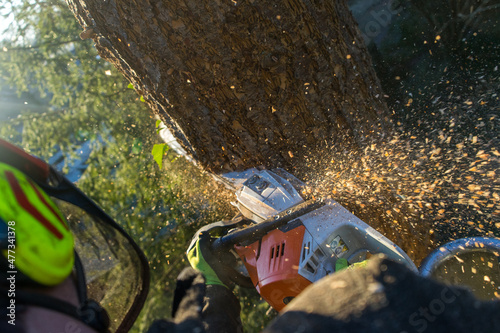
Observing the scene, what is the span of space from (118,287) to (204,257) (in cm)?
53

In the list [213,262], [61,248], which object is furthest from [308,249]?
[61,248]

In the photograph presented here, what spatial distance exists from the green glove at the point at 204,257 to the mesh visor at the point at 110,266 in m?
0.31

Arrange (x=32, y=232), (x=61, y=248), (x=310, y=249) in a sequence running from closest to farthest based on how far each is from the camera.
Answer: (x=32, y=232) < (x=61, y=248) < (x=310, y=249)

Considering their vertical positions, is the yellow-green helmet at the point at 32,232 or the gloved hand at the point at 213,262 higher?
the yellow-green helmet at the point at 32,232

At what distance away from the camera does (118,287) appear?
1.89 meters

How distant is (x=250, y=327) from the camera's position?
3457mm

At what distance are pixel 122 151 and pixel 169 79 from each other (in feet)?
11.0

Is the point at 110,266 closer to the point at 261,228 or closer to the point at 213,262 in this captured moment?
the point at 213,262

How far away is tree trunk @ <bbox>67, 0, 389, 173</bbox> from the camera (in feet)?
5.71

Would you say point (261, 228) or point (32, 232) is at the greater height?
point (32, 232)

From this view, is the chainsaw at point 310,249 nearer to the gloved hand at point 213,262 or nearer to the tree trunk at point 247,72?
the gloved hand at point 213,262

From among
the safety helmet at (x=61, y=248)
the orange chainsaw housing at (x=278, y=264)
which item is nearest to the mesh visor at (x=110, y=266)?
the safety helmet at (x=61, y=248)

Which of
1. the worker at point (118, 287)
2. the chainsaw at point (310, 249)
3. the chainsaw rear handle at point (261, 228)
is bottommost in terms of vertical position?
the chainsaw at point (310, 249)

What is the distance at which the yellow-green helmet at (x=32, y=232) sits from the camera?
121cm
